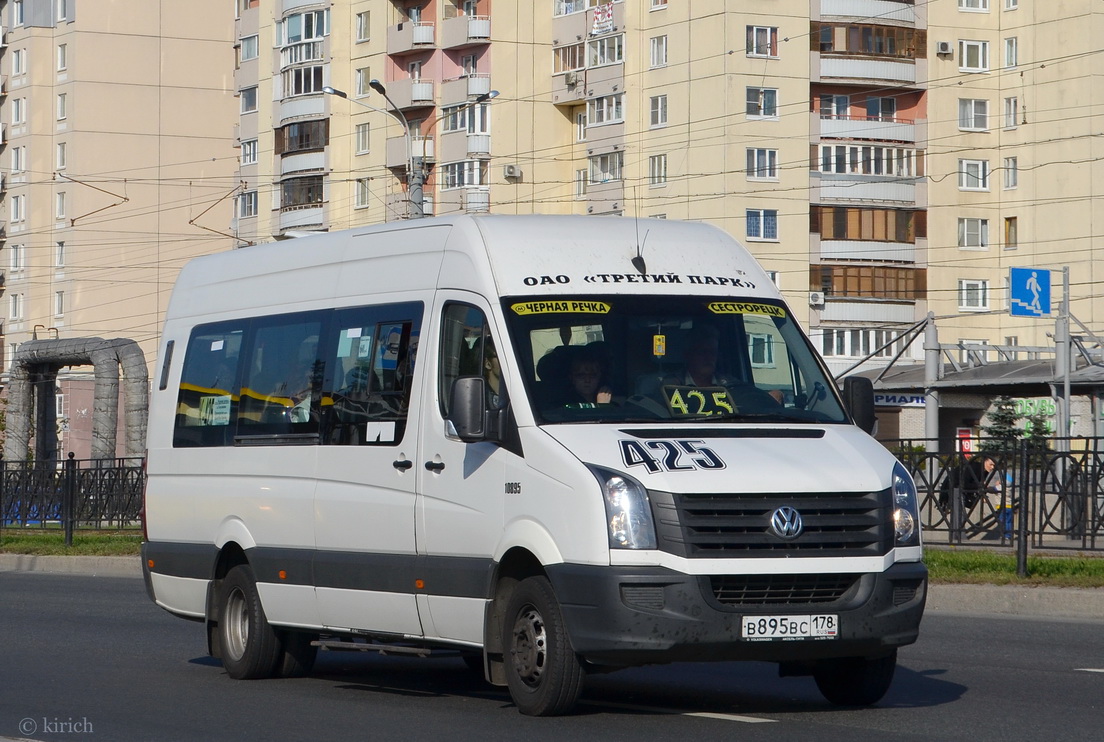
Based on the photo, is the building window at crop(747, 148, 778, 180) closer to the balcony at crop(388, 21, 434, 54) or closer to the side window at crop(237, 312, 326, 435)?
A: the balcony at crop(388, 21, 434, 54)

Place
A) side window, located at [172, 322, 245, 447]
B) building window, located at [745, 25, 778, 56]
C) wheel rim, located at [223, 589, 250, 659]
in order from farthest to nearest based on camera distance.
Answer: building window, located at [745, 25, 778, 56] → side window, located at [172, 322, 245, 447] → wheel rim, located at [223, 589, 250, 659]

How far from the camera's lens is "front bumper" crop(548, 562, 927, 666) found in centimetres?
859

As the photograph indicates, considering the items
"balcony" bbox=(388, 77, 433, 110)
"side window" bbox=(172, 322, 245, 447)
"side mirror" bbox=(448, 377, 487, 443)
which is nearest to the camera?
"side mirror" bbox=(448, 377, 487, 443)

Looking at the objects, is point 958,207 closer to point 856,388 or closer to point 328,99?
point 328,99

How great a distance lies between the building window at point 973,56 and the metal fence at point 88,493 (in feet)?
163

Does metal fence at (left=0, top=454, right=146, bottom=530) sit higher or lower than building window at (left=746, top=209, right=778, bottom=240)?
lower

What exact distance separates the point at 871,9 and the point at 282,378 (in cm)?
6503

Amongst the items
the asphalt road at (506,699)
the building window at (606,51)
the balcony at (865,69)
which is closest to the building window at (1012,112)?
the balcony at (865,69)

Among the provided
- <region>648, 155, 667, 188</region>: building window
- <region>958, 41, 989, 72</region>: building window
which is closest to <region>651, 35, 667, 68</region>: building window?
<region>648, 155, 667, 188</region>: building window

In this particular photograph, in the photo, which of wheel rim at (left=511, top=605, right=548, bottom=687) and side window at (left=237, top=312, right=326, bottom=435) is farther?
side window at (left=237, top=312, right=326, bottom=435)

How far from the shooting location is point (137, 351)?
50625 mm

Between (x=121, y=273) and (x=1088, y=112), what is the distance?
46.7 m

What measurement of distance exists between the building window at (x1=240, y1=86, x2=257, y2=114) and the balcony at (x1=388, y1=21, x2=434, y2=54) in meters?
9.73

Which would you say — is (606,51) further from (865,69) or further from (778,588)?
(778,588)
